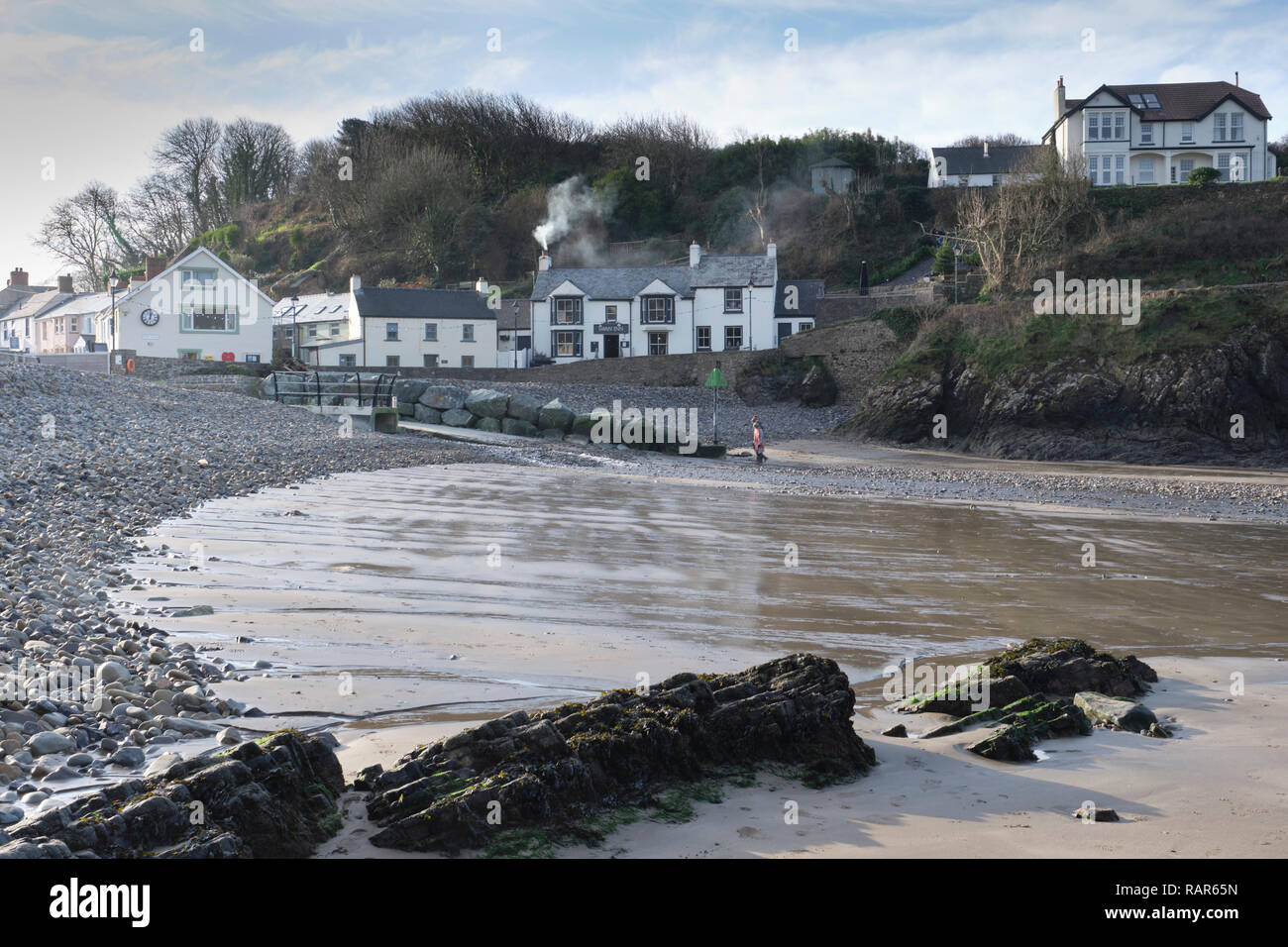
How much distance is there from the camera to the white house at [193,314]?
1916 inches

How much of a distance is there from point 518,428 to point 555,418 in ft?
4.31

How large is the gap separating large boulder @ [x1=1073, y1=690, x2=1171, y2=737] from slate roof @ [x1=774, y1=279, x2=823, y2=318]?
50.1m

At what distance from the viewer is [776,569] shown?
11859mm

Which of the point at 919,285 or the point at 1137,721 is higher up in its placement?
the point at 919,285

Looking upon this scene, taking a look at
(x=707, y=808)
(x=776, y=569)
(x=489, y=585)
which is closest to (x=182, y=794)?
(x=707, y=808)

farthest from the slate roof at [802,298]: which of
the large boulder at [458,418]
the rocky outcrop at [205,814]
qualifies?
the rocky outcrop at [205,814]

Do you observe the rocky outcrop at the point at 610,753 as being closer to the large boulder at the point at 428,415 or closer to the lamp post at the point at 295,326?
the large boulder at the point at 428,415

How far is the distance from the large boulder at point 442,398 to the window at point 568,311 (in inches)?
892

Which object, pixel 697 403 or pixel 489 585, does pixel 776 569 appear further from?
pixel 697 403

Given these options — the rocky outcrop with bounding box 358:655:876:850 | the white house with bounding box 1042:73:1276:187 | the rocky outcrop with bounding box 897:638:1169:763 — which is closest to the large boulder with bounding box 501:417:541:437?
the rocky outcrop with bounding box 897:638:1169:763

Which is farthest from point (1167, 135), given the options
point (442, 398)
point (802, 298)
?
point (442, 398)

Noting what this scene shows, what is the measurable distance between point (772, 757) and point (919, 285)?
47049 mm

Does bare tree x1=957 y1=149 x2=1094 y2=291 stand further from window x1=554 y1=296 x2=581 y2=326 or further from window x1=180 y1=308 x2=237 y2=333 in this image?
window x1=180 y1=308 x2=237 y2=333
